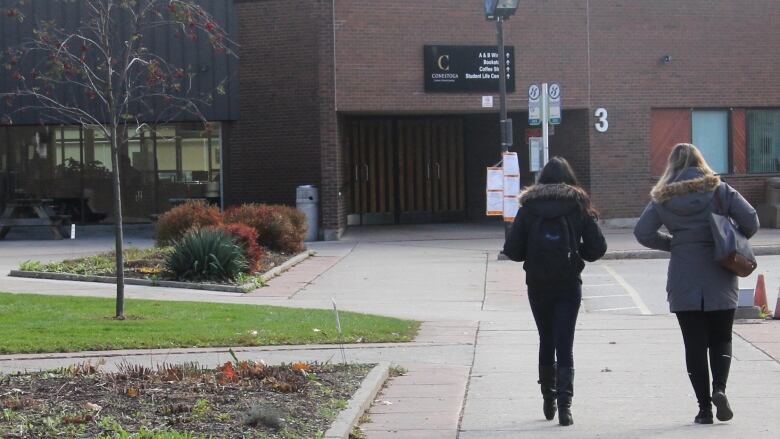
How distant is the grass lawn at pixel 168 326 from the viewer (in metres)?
11.1

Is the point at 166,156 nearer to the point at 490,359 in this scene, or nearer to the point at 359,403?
the point at 490,359

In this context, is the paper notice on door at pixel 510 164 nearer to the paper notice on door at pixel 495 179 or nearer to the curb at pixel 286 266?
the paper notice on door at pixel 495 179

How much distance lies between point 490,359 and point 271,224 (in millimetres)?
11172

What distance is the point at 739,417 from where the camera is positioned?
312 inches

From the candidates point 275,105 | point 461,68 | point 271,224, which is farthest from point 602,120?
point 271,224

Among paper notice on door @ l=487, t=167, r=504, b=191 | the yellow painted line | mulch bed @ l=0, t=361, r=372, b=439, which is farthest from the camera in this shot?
paper notice on door @ l=487, t=167, r=504, b=191

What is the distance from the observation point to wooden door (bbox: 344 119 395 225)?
99.3 ft

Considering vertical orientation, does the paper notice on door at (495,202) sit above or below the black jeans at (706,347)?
above

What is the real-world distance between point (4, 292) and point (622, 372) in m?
9.18

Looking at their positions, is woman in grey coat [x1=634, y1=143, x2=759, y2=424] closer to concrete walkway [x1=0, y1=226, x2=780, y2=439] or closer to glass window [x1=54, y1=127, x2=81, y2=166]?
concrete walkway [x1=0, y1=226, x2=780, y2=439]

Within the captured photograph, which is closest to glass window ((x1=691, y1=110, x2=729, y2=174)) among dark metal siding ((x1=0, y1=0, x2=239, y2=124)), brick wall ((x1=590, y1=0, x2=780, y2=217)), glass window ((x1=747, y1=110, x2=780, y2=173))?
brick wall ((x1=590, y1=0, x2=780, y2=217))

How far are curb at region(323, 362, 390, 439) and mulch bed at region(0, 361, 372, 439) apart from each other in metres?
0.07

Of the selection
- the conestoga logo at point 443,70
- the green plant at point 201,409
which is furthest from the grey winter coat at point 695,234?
the conestoga logo at point 443,70

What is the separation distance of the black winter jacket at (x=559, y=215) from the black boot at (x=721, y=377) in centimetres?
102
